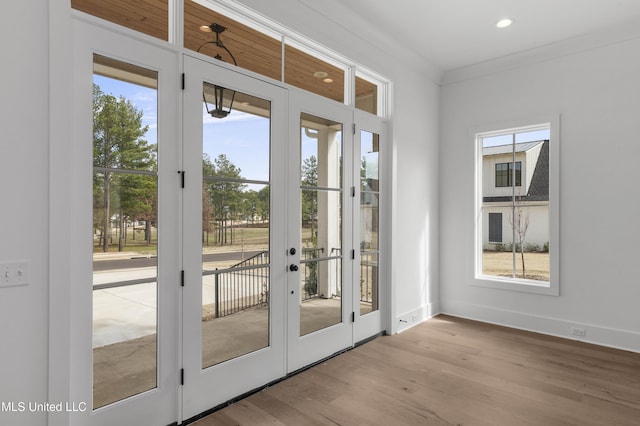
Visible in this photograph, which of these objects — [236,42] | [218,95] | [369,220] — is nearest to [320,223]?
[369,220]

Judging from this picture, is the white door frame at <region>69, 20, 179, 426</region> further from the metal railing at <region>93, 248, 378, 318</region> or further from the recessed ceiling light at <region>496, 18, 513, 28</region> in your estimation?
the recessed ceiling light at <region>496, 18, 513, 28</region>

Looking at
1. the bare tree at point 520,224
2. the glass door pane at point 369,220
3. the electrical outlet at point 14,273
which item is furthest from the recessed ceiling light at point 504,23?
the electrical outlet at point 14,273

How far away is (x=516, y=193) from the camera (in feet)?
A: 15.1

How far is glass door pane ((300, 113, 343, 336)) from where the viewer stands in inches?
130

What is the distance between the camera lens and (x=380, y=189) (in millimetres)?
4184

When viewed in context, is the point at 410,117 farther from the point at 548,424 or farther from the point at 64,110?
the point at 64,110

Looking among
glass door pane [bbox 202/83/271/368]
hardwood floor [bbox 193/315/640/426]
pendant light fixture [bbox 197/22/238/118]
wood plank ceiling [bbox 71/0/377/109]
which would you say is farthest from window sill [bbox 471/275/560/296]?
pendant light fixture [bbox 197/22/238/118]

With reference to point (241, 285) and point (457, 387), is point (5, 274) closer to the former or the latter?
point (241, 285)

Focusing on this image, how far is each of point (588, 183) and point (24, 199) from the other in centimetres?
481

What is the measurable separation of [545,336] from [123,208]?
4.39m

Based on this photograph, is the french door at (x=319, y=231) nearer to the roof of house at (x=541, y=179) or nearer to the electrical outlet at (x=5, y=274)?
the electrical outlet at (x=5, y=274)

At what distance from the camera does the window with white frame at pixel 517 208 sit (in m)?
4.31

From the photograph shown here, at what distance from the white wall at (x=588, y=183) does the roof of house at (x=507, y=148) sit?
0.70ft

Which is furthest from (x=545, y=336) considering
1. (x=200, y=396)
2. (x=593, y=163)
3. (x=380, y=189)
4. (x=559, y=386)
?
(x=200, y=396)
